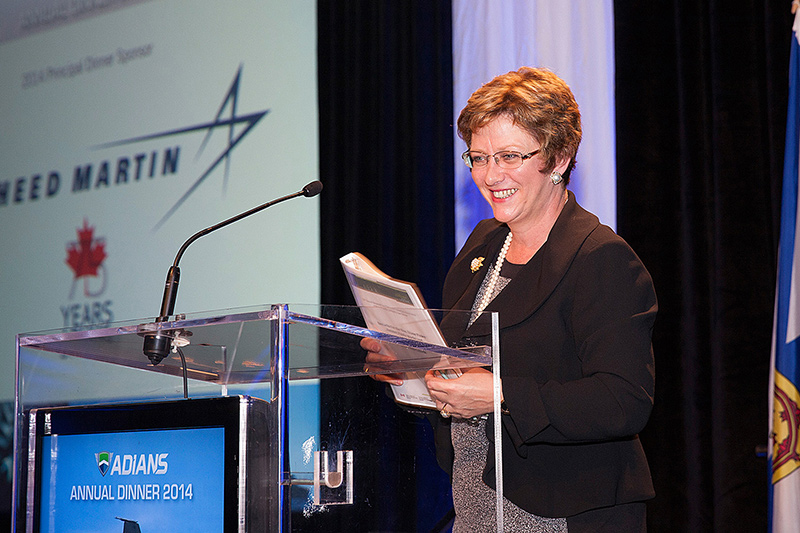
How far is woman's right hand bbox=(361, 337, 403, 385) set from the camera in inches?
49.8

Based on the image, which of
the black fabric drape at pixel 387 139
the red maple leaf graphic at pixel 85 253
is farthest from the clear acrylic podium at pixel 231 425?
the red maple leaf graphic at pixel 85 253

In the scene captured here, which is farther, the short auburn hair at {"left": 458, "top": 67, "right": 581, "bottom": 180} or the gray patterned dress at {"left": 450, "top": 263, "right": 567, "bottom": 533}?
the short auburn hair at {"left": 458, "top": 67, "right": 581, "bottom": 180}

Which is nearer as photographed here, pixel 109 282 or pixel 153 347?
pixel 153 347

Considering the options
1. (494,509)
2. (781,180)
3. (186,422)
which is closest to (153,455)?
(186,422)

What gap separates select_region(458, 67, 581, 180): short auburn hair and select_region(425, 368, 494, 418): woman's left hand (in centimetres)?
60

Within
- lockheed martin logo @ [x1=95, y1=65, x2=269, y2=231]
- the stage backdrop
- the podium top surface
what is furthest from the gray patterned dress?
lockheed martin logo @ [x1=95, y1=65, x2=269, y2=231]

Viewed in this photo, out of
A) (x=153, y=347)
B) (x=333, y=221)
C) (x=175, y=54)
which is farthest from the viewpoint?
(x=175, y=54)

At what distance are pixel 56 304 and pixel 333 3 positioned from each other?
2.28m

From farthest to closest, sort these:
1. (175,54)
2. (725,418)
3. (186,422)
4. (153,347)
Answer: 1. (175,54)
2. (725,418)
3. (153,347)
4. (186,422)

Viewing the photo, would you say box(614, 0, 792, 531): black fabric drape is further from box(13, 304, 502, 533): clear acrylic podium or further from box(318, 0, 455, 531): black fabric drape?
box(13, 304, 502, 533): clear acrylic podium

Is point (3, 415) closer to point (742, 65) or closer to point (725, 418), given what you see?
point (725, 418)

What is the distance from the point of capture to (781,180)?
284cm

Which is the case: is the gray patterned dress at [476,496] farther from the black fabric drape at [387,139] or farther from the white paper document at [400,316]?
the black fabric drape at [387,139]

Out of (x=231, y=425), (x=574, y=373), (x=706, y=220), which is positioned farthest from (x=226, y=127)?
(x=231, y=425)
